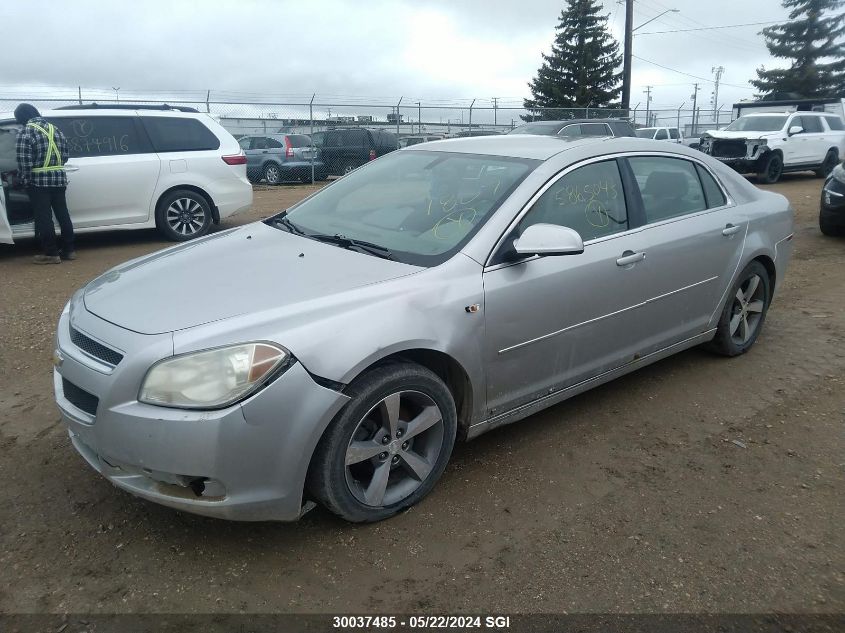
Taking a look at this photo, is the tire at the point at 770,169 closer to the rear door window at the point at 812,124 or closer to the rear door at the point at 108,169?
the rear door window at the point at 812,124

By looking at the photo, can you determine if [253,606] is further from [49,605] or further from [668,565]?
[668,565]

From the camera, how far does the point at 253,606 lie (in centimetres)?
245

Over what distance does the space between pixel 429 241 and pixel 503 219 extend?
37cm

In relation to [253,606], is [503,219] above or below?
above

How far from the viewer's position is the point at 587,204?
12.1ft

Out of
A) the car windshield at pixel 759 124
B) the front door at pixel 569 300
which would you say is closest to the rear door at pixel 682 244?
the front door at pixel 569 300

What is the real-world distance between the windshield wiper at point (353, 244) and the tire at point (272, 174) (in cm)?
1616

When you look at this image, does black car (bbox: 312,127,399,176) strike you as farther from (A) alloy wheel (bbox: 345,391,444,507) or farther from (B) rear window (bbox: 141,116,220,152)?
(A) alloy wheel (bbox: 345,391,444,507)

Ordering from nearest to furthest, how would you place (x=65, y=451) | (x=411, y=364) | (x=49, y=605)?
(x=49, y=605) → (x=411, y=364) → (x=65, y=451)

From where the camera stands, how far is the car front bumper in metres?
2.44

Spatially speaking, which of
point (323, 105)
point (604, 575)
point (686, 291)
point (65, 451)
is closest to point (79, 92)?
point (323, 105)

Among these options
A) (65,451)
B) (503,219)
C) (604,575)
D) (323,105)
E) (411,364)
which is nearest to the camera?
(604,575)

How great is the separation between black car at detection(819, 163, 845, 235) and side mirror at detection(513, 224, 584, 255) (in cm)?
747

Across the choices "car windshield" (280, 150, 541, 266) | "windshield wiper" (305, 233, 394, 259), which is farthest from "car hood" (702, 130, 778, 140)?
"windshield wiper" (305, 233, 394, 259)
